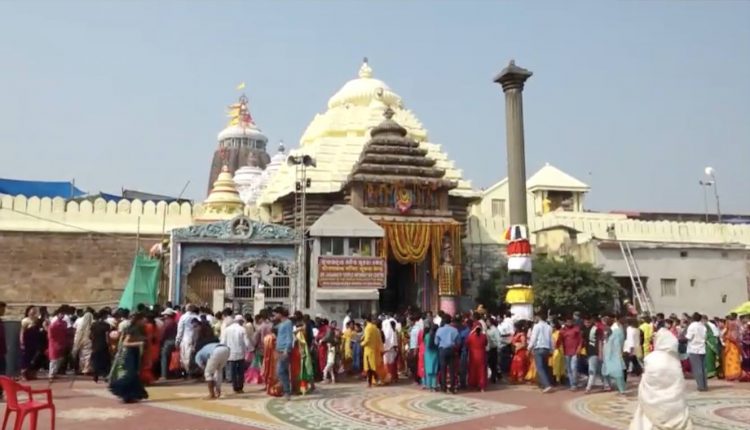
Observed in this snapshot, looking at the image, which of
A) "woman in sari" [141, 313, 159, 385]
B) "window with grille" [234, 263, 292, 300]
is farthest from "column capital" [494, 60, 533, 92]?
"woman in sari" [141, 313, 159, 385]

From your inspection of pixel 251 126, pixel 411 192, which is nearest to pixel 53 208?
pixel 411 192

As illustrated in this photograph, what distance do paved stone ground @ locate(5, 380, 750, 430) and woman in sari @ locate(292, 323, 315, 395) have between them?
0.29 metres

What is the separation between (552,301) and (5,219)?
18645 mm

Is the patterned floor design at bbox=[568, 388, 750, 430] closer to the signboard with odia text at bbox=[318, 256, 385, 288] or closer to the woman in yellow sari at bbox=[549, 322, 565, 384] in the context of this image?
the woman in yellow sari at bbox=[549, 322, 565, 384]

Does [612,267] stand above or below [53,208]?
below

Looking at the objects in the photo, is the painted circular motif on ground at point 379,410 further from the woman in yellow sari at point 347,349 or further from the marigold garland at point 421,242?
the marigold garland at point 421,242

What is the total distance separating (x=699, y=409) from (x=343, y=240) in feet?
37.3

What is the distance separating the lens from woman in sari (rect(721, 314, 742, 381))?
545 inches

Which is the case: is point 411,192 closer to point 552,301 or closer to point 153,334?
point 552,301

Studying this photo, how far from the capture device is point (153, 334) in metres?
12.0

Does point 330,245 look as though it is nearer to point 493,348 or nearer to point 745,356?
point 493,348

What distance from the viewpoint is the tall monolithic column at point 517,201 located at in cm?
1838

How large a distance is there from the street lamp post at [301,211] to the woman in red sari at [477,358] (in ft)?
27.1

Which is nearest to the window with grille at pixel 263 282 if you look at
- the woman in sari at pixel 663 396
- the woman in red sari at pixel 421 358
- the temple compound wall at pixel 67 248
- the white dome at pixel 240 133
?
the temple compound wall at pixel 67 248
